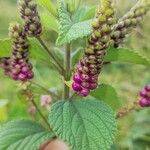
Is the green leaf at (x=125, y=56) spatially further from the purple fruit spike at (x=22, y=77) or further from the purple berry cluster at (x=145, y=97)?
the purple fruit spike at (x=22, y=77)

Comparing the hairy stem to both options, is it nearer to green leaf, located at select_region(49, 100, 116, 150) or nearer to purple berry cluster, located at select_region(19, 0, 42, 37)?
green leaf, located at select_region(49, 100, 116, 150)

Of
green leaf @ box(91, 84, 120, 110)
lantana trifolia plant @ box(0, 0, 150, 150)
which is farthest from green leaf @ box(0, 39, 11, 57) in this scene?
green leaf @ box(91, 84, 120, 110)

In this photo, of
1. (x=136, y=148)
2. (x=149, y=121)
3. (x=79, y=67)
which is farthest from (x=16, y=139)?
(x=149, y=121)

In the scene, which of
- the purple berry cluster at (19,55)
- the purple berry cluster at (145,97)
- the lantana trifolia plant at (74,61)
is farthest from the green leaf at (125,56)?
the purple berry cluster at (19,55)

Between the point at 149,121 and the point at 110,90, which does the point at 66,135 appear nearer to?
the point at 110,90

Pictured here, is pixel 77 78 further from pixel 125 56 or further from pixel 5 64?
pixel 5 64
